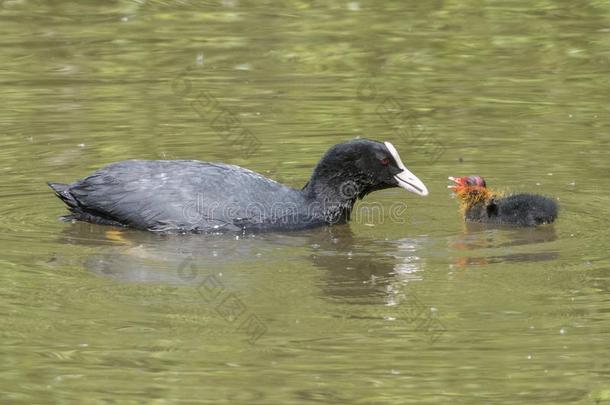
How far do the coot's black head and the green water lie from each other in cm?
33

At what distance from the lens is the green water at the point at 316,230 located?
7.58 metres

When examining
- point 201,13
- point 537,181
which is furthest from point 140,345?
point 201,13

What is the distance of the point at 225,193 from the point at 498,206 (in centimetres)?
220

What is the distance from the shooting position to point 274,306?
8.55 metres

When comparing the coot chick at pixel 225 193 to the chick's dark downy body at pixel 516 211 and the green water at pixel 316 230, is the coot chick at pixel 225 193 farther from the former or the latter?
the chick's dark downy body at pixel 516 211

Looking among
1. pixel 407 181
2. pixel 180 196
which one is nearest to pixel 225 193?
pixel 180 196

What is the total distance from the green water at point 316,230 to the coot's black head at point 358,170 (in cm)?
33

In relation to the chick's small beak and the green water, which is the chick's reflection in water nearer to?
the green water

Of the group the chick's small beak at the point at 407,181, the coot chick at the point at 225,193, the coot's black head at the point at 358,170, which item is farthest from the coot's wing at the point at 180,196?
the chick's small beak at the point at 407,181

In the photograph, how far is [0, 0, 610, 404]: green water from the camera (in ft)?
24.9

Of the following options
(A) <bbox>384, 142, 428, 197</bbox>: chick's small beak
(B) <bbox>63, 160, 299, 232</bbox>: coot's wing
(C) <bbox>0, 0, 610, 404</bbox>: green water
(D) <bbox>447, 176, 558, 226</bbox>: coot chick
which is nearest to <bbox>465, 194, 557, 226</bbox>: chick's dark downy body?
(D) <bbox>447, 176, 558, 226</bbox>: coot chick

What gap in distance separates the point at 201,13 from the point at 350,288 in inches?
400

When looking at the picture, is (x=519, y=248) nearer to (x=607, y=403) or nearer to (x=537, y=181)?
(x=537, y=181)

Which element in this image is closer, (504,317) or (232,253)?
(504,317)
